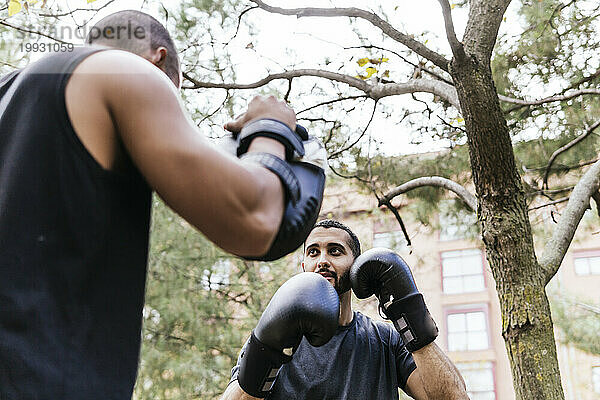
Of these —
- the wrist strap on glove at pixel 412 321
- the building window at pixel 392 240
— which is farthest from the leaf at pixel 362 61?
the wrist strap on glove at pixel 412 321

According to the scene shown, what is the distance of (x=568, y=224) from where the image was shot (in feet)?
12.6

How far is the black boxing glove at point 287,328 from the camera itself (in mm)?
2254

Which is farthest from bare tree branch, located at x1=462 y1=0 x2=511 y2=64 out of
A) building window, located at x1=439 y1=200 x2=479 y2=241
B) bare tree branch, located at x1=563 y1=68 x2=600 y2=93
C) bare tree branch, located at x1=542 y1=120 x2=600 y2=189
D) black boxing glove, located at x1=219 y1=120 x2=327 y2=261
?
black boxing glove, located at x1=219 y1=120 x2=327 y2=261

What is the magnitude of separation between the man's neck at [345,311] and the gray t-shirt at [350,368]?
0.03m

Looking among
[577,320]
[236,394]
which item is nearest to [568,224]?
[236,394]

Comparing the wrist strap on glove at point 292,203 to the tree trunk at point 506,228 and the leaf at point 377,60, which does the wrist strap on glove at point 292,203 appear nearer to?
the tree trunk at point 506,228

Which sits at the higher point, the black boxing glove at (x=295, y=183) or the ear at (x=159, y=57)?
the ear at (x=159, y=57)

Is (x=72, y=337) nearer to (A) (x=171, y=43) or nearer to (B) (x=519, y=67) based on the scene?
(A) (x=171, y=43)

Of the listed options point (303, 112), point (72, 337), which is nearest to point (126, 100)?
point (72, 337)

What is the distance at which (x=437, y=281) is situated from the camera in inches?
681

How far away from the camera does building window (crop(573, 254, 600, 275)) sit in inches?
658

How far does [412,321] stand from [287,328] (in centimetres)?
59

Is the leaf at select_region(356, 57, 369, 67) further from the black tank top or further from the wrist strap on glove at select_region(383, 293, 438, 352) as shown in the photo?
the black tank top

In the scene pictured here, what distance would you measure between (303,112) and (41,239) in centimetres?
473
